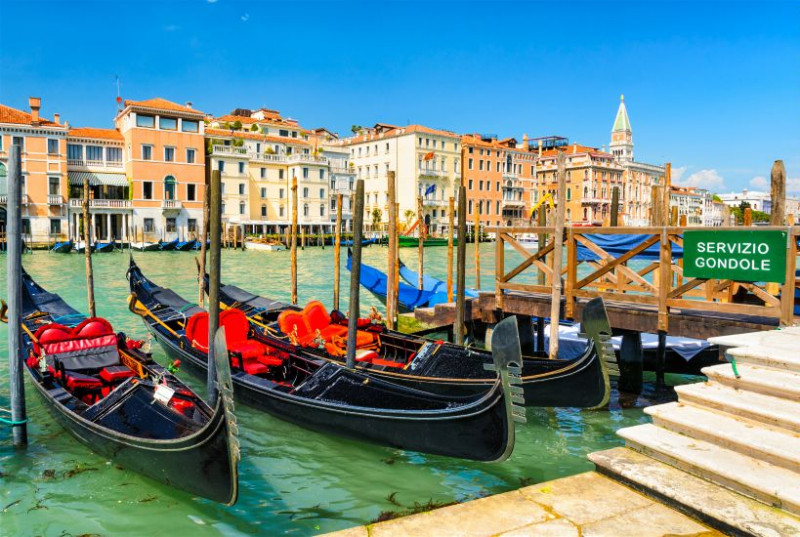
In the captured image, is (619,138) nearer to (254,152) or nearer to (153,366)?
(254,152)

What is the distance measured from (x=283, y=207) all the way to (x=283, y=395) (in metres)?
36.8

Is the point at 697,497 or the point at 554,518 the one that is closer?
the point at 554,518

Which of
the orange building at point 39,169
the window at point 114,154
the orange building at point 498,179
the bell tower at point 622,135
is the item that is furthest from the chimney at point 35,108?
the bell tower at point 622,135

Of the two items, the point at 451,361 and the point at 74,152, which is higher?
the point at 74,152

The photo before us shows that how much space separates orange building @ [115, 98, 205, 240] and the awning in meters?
0.55

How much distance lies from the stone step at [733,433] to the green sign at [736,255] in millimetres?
2027

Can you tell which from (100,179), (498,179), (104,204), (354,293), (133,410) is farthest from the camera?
(498,179)

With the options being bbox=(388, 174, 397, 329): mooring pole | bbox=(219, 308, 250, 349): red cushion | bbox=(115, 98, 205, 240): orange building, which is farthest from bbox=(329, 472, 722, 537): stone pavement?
bbox=(115, 98, 205, 240): orange building

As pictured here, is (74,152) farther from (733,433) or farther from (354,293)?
(733,433)

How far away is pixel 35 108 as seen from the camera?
32.6 m

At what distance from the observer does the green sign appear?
4.96 m

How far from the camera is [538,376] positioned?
5.73 m

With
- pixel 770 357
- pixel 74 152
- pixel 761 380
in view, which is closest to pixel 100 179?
pixel 74 152

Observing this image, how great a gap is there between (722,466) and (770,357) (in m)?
1.19
